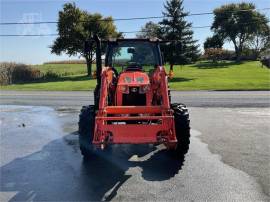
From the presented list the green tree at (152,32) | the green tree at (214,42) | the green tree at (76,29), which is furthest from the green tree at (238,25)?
the green tree at (76,29)

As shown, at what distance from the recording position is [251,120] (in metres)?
12.5

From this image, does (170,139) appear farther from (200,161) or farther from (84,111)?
(84,111)

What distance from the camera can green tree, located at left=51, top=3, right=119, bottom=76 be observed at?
47.8 metres

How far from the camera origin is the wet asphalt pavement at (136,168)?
5809 mm

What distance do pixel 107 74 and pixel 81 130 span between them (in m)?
1.22

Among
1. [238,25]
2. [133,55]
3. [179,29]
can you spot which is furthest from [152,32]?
[238,25]

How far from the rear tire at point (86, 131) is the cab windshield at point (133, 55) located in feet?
5.93

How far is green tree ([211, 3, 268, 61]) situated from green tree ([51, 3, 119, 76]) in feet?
110

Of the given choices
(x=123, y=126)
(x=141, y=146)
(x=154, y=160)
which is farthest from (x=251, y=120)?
(x=123, y=126)

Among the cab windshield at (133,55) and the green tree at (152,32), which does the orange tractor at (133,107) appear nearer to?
the cab windshield at (133,55)

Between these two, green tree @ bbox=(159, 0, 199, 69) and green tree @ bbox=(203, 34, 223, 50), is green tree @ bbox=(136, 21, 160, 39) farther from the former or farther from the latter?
green tree @ bbox=(203, 34, 223, 50)

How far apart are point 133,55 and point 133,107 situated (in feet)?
7.87

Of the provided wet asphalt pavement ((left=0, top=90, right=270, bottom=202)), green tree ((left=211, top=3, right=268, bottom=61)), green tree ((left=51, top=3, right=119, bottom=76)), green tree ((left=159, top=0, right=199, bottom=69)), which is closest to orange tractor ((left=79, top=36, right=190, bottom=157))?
wet asphalt pavement ((left=0, top=90, right=270, bottom=202))

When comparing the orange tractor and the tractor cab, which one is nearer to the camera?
the orange tractor
